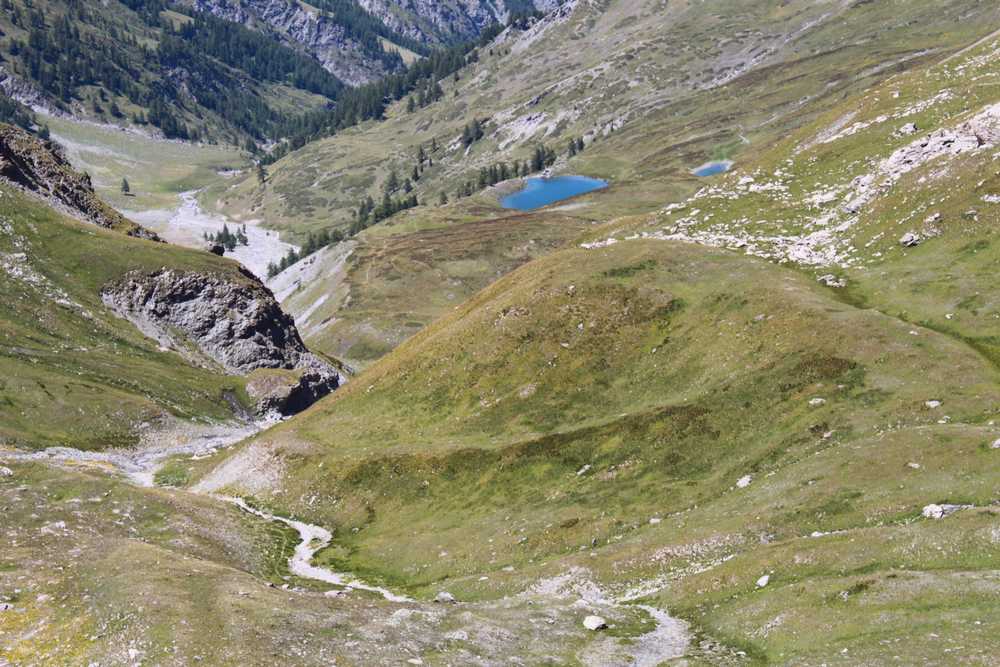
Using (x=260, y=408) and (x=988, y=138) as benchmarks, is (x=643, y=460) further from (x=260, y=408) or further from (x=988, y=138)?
(x=260, y=408)

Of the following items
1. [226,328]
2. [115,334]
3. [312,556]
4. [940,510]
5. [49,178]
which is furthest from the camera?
[49,178]

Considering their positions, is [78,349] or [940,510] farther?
[78,349]

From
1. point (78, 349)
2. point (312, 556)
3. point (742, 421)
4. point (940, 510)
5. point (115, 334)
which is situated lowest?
point (312, 556)

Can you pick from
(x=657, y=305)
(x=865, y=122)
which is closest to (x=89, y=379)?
(x=657, y=305)

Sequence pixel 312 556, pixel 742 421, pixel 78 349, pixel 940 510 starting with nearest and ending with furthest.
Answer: pixel 940 510 < pixel 742 421 < pixel 312 556 < pixel 78 349

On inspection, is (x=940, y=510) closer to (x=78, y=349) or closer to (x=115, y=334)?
(x=78, y=349)

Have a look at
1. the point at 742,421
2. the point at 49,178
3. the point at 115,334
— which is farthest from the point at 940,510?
the point at 49,178

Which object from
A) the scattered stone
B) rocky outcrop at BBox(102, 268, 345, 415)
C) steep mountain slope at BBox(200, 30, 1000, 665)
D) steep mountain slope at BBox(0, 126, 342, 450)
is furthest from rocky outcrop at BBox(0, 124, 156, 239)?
the scattered stone

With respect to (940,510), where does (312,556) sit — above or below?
below
